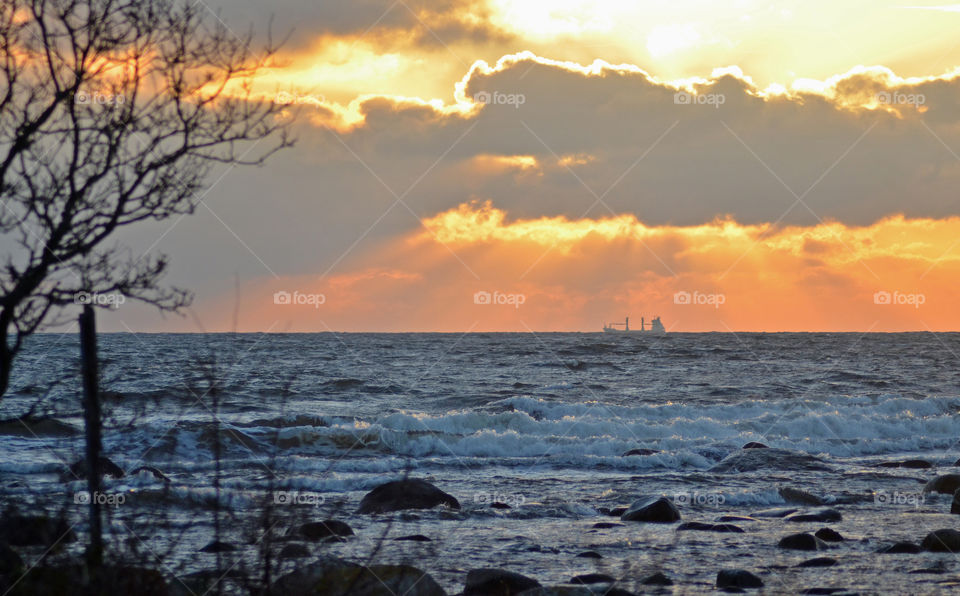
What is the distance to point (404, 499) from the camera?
1152 centimetres

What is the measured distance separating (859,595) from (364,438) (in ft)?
49.0

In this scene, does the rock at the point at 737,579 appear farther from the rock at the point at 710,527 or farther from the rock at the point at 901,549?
the rock at the point at 710,527

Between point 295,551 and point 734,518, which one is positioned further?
point 734,518

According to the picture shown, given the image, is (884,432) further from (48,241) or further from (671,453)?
(48,241)

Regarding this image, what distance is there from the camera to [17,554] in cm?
511

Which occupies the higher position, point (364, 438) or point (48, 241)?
point (48, 241)

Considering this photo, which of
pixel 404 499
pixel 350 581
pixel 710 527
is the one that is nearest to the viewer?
pixel 350 581

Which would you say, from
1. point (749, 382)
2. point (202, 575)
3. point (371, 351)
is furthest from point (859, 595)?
point (371, 351)

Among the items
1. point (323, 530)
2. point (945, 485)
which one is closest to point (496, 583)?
point (323, 530)

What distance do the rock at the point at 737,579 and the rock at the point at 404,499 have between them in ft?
15.4

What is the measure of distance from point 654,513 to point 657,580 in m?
3.28

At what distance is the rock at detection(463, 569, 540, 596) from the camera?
7188mm
